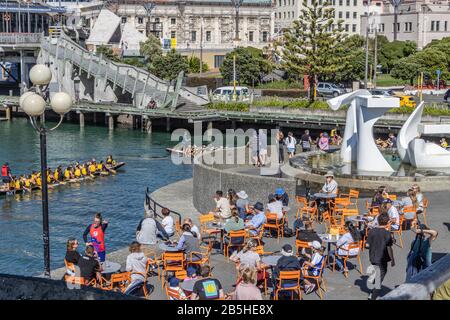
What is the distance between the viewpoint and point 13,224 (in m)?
30.5

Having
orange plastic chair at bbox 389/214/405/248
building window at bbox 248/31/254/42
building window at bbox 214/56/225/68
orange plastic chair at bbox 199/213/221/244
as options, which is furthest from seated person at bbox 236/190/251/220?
building window at bbox 248/31/254/42

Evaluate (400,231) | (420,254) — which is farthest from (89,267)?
(400,231)

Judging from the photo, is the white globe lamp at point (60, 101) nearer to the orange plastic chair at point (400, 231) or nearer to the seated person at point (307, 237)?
the seated person at point (307, 237)

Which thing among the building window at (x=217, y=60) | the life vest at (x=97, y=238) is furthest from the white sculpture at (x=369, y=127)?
the building window at (x=217, y=60)

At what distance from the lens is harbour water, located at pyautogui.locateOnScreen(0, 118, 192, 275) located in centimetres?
2681

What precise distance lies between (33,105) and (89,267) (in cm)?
322

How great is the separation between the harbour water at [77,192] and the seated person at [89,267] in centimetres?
885

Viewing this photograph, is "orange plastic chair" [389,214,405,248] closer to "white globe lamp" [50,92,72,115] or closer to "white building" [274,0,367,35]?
"white globe lamp" [50,92,72,115]

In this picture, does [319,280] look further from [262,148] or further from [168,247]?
[262,148]

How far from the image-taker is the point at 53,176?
3944 cm

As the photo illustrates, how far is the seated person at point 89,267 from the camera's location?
14859 mm

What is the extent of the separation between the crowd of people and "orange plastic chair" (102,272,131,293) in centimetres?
2060
